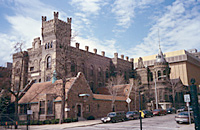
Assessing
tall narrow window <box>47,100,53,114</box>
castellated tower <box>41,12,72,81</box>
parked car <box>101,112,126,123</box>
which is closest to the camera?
parked car <box>101,112,126,123</box>

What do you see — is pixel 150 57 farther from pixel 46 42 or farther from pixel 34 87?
pixel 34 87

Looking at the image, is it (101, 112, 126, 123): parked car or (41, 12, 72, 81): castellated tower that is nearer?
(101, 112, 126, 123): parked car

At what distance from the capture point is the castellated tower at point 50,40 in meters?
48.5

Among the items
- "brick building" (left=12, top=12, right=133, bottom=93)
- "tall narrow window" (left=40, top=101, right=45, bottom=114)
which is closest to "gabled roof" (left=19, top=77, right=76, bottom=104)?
"tall narrow window" (left=40, top=101, right=45, bottom=114)

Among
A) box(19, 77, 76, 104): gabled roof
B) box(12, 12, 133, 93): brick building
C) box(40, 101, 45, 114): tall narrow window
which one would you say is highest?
box(12, 12, 133, 93): brick building

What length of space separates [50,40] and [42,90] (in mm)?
15118

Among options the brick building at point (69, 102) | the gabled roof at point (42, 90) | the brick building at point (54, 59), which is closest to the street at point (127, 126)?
the brick building at point (69, 102)

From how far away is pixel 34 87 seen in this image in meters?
42.8

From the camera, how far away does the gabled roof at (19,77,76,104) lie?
3554cm

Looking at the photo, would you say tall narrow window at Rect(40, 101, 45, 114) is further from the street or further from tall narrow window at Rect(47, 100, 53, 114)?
the street

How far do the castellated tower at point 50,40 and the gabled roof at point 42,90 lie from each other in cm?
663

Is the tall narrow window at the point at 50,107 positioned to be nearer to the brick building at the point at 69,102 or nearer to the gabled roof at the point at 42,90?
the brick building at the point at 69,102

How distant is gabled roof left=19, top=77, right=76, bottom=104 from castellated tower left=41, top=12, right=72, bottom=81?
6628 mm

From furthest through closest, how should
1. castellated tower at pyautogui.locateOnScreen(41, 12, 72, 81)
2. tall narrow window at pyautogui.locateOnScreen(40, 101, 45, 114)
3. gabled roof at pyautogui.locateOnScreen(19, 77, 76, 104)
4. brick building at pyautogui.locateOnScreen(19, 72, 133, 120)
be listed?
castellated tower at pyautogui.locateOnScreen(41, 12, 72, 81), gabled roof at pyautogui.locateOnScreen(19, 77, 76, 104), tall narrow window at pyautogui.locateOnScreen(40, 101, 45, 114), brick building at pyautogui.locateOnScreen(19, 72, 133, 120)
